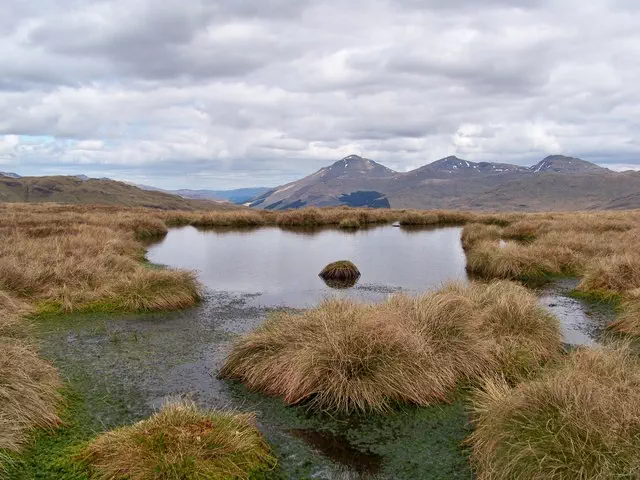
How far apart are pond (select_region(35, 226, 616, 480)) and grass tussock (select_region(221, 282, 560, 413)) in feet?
1.44

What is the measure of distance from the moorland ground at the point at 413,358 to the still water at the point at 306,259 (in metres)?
4.85

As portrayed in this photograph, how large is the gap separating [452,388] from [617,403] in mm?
3750

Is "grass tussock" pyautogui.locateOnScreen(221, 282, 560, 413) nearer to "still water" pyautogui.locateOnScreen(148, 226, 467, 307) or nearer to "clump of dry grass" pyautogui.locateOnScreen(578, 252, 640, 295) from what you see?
"still water" pyautogui.locateOnScreen(148, 226, 467, 307)

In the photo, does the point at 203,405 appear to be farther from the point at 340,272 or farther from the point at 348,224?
the point at 348,224

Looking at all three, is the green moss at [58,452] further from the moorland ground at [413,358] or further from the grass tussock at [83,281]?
the grass tussock at [83,281]

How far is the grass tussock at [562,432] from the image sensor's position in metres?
6.54

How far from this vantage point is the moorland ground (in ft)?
23.4

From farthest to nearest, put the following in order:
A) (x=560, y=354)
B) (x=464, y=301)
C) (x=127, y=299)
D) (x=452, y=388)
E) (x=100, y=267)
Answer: (x=100, y=267), (x=127, y=299), (x=464, y=301), (x=560, y=354), (x=452, y=388)

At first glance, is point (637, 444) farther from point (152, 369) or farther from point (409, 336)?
point (152, 369)

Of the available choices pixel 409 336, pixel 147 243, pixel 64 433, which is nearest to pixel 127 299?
pixel 64 433

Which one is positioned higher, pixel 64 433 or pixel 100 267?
pixel 100 267

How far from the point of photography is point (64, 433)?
27.8ft

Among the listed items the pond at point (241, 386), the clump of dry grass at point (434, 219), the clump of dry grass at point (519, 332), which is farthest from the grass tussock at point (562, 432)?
the clump of dry grass at point (434, 219)

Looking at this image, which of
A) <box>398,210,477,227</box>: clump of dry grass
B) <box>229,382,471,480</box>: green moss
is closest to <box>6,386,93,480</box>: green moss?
<box>229,382,471,480</box>: green moss
